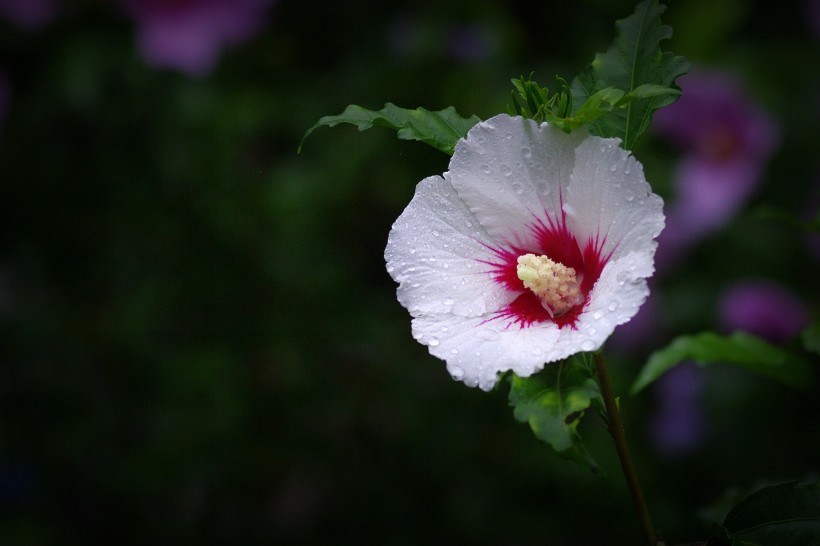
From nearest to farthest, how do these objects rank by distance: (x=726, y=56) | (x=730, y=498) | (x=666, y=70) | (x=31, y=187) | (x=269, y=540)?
(x=666, y=70) < (x=730, y=498) < (x=31, y=187) < (x=269, y=540) < (x=726, y=56)

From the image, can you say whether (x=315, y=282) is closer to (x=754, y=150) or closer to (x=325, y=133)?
(x=325, y=133)

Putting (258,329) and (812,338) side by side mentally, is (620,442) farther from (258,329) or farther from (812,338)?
(258,329)

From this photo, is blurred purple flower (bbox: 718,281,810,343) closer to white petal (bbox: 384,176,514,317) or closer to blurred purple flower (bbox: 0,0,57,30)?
white petal (bbox: 384,176,514,317)

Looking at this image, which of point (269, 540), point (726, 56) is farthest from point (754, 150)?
point (269, 540)

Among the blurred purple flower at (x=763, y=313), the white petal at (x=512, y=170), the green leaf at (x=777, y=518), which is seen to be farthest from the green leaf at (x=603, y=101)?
the blurred purple flower at (x=763, y=313)

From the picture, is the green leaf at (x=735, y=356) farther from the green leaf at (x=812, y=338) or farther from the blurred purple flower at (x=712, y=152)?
the blurred purple flower at (x=712, y=152)

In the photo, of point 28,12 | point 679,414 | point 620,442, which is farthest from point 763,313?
point 28,12
